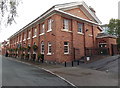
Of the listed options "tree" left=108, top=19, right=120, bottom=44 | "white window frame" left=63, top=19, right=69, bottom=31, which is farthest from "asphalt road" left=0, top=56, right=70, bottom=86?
"tree" left=108, top=19, right=120, bottom=44

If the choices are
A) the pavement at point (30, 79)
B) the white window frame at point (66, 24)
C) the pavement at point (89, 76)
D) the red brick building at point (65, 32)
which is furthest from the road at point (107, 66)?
the white window frame at point (66, 24)

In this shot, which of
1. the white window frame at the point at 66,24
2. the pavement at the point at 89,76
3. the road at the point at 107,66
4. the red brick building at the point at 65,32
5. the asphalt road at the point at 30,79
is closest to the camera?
the asphalt road at the point at 30,79

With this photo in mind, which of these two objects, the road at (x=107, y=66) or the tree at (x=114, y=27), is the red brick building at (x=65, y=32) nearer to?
the road at (x=107, y=66)

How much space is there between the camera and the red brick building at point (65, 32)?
1597 centimetres

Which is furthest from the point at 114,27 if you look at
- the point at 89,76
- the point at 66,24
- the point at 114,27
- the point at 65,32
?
the point at 89,76

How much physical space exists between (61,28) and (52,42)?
2465 millimetres

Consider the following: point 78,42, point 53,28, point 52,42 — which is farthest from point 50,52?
point 78,42

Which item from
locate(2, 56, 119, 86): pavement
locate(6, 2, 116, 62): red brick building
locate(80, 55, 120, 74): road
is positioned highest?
locate(6, 2, 116, 62): red brick building

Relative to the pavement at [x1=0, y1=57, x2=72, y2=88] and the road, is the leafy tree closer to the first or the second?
the road

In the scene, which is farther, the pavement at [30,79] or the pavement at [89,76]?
the pavement at [89,76]

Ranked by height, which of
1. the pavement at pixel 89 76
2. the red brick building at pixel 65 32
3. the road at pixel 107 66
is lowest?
the pavement at pixel 89 76

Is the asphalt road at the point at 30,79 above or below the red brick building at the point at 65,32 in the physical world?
below

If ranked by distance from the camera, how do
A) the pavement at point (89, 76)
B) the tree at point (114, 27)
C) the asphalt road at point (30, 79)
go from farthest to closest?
the tree at point (114, 27) → the pavement at point (89, 76) → the asphalt road at point (30, 79)

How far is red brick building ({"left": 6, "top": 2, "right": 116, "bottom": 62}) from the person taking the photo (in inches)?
629
